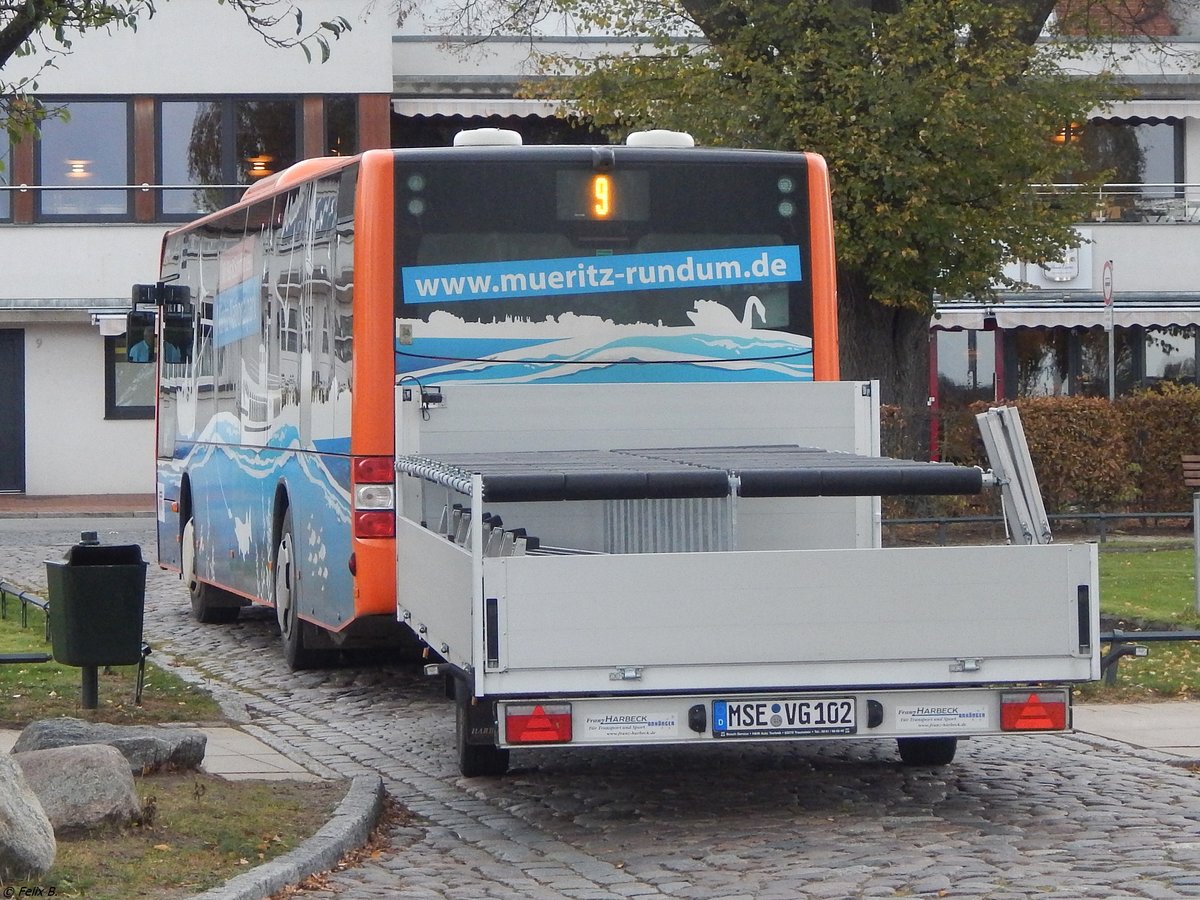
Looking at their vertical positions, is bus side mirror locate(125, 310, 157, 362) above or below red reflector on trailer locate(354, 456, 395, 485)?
above

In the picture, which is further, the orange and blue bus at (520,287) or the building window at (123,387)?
the building window at (123,387)

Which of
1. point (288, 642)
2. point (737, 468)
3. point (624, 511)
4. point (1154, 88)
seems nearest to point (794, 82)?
point (288, 642)

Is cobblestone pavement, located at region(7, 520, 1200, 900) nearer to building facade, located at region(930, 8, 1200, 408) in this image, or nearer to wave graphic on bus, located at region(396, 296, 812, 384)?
wave graphic on bus, located at region(396, 296, 812, 384)

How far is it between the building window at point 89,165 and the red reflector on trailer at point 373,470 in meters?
25.1

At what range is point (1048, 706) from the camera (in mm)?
8141

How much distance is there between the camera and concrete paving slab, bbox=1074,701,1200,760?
415 inches

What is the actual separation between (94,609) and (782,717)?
4533mm

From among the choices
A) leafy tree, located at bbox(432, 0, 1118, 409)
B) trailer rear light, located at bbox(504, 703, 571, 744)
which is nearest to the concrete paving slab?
trailer rear light, located at bbox(504, 703, 571, 744)

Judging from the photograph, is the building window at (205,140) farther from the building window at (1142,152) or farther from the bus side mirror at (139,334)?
the bus side mirror at (139,334)

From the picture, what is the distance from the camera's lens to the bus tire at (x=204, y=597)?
1700 centimetres

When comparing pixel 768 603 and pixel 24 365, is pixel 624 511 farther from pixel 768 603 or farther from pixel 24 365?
pixel 24 365

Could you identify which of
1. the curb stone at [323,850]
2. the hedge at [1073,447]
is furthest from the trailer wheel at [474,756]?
the hedge at [1073,447]

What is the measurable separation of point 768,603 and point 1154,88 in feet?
103

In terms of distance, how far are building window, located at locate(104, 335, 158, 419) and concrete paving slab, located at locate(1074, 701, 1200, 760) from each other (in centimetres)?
2598
